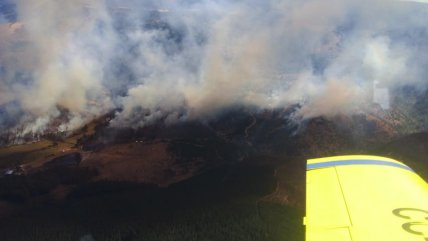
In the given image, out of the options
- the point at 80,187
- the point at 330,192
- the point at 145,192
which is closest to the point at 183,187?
the point at 145,192

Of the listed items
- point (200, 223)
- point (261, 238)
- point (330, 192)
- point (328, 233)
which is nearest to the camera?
point (328, 233)

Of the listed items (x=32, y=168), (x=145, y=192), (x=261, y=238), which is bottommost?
(x=261, y=238)

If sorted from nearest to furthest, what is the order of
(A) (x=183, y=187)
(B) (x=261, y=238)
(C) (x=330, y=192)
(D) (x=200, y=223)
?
1. (C) (x=330, y=192)
2. (B) (x=261, y=238)
3. (D) (x=200, y=223)
4. (A) (x=183, y=187)

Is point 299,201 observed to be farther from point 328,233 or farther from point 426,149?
point 328,233

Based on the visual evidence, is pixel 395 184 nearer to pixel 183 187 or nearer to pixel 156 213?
pixel 156 213

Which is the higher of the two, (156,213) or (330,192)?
(330,192)

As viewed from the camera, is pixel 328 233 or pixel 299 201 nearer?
pixel 328 233
